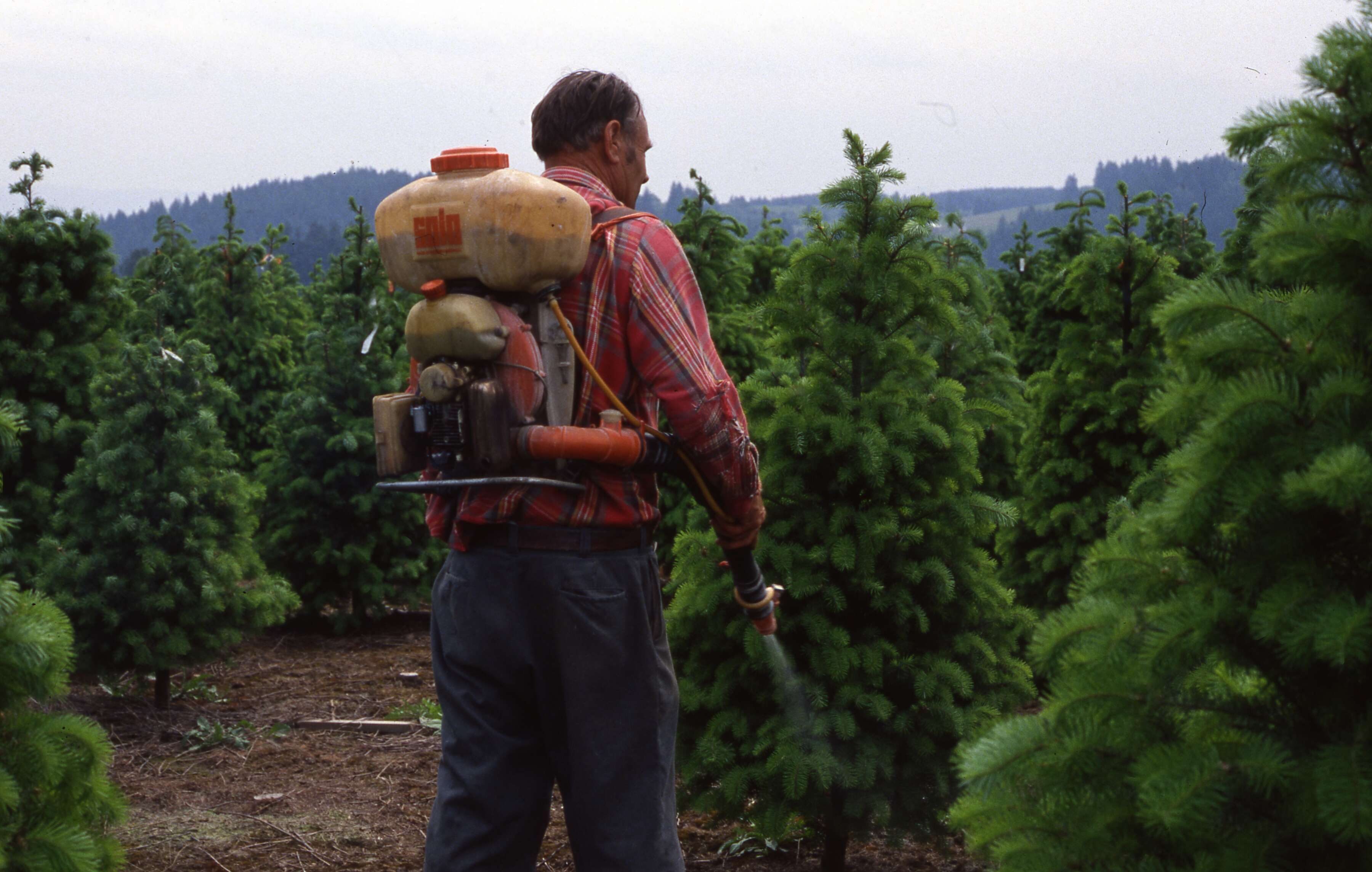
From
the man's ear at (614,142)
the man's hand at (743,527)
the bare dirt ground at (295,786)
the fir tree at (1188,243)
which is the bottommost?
the bare dirt ground at (295,786)

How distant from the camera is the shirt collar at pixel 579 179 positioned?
3.30 m

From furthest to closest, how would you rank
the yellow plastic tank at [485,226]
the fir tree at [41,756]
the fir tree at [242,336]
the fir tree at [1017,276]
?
the fir tree at [1017,276] < the fir tree at [242,336] < the yellow plastic tank at [485,226] < the fir tree at [41,756]

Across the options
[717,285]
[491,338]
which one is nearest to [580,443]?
[491,338]

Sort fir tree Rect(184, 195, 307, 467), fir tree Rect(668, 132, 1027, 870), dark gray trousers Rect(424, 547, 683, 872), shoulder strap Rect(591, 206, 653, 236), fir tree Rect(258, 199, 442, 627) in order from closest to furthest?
dark gray trousers Rect(424, 547, 683, 872), shoulder strap Rect(591, 206, 653, 236), fir tree Rect(668, 132, 1027, 870), fir tree Rect(258, 199, 442, 627), fir tree Rect(184, 195, 307, 467)

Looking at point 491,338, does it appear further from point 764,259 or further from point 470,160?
point 764,259

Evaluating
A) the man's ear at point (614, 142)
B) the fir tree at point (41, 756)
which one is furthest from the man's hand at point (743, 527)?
the fir tree at point (41, 756)

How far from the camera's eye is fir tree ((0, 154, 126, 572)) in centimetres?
782

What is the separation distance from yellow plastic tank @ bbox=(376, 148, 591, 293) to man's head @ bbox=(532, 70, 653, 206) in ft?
1.16

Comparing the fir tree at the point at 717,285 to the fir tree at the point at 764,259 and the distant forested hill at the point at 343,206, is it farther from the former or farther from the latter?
the distant forested hill at the point at 343,206

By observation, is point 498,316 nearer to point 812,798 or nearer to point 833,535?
point 833,535

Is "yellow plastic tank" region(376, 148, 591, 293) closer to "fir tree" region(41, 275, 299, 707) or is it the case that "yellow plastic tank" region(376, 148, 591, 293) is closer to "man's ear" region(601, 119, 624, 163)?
"man's ear" region(601, 119, 624, 163)

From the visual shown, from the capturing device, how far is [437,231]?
117 inches

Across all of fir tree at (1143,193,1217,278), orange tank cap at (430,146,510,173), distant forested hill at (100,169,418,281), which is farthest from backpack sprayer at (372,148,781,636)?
distant forested hill at (100,169,418,281)

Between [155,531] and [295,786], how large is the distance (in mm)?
1962
